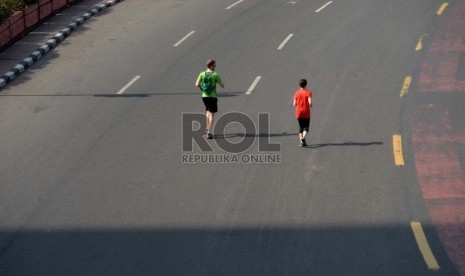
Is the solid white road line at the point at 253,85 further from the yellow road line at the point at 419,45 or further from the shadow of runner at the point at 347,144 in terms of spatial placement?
the yellow road line at the point at 419,45

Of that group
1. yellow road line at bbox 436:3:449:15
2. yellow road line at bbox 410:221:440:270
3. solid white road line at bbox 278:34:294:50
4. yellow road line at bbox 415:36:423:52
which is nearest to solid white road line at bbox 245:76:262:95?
solid white road line at bbox 278:34:294:50

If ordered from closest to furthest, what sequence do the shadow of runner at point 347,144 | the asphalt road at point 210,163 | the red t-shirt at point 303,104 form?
1. the asphalt road at point 210,163
2. the red t-shirt at point 303,104
3. the shadow of runner at point 347,144

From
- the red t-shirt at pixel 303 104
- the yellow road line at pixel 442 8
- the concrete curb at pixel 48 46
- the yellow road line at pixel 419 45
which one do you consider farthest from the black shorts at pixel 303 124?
the yellow road line at pixel 442 8

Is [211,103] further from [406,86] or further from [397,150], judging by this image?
[406,86]

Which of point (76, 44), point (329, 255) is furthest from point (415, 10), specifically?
point (329, 255)

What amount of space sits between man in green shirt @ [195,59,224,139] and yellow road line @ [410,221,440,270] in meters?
6.37

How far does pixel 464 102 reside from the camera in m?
25.7

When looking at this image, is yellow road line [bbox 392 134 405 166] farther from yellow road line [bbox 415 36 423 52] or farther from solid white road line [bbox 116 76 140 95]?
yellow road line [bbox 415 36 423 52]

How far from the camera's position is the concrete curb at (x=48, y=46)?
92.1 ft

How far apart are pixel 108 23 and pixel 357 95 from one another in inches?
457

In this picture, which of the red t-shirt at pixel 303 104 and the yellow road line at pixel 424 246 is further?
the red t-shirt at pixel 303 104

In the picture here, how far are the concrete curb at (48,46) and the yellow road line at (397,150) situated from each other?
11148 mm

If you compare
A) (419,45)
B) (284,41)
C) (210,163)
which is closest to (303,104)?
(210,163)

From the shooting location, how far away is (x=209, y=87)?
2252 cm
